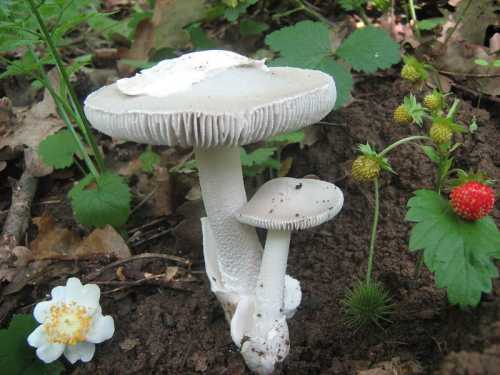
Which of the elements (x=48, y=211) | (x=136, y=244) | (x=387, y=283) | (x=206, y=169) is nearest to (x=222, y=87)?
(x=206, y=169)

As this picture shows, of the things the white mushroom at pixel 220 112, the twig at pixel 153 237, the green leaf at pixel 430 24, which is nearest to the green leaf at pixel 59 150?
the twig at pixel 153 237

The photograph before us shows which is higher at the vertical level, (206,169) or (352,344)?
(206,169)

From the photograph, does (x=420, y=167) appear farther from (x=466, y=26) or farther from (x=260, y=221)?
(x=466, y=26)

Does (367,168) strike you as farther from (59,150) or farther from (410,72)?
(59,150)

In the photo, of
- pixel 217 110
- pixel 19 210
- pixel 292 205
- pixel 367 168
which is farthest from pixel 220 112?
pixel 19 210

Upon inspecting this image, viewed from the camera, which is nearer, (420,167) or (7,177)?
(420,167)

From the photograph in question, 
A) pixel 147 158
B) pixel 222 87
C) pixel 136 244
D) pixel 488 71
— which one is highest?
pixel 222 87
